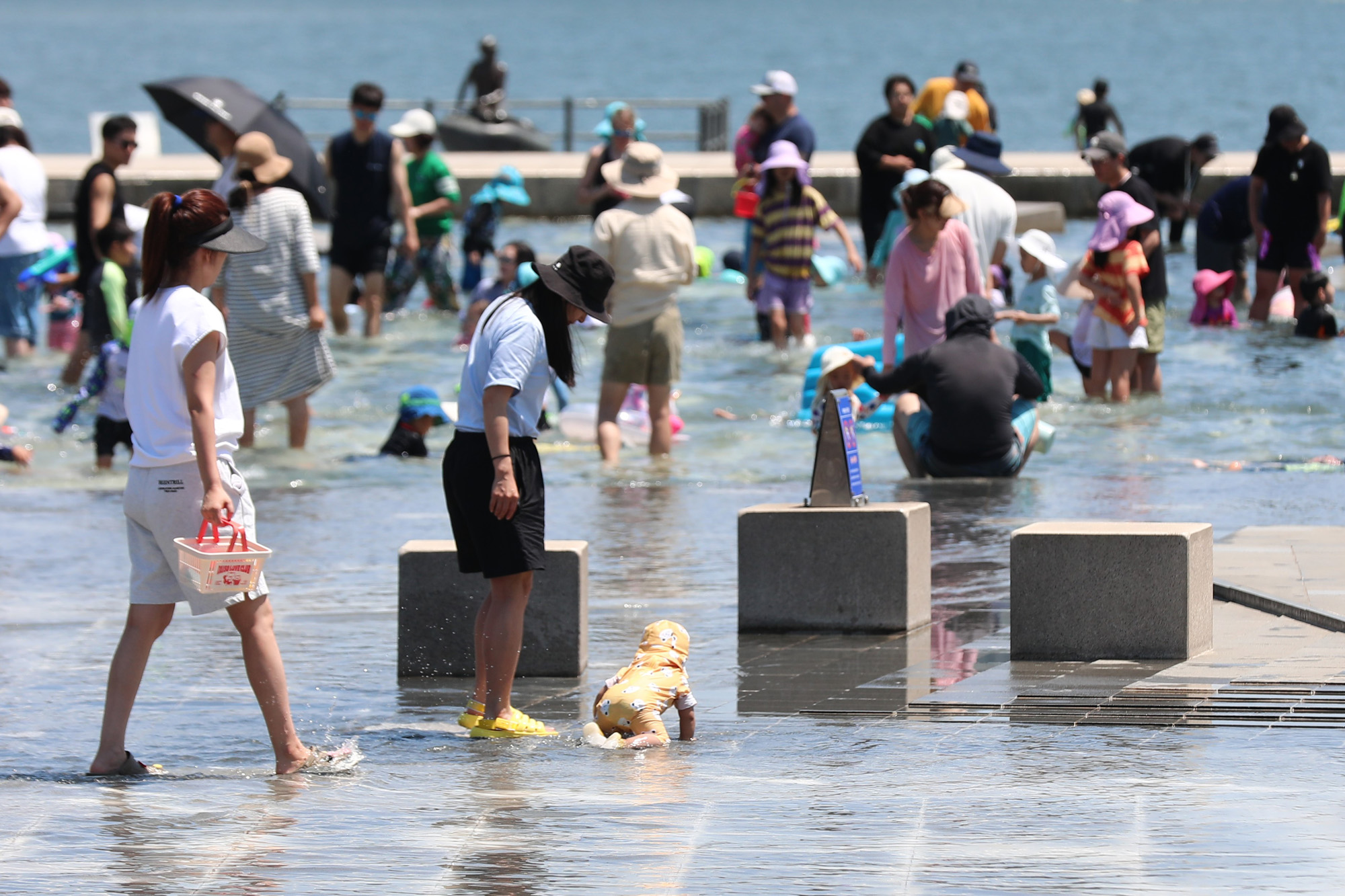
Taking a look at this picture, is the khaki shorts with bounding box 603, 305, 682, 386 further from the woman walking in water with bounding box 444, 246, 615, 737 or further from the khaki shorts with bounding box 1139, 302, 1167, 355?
the woman walking in water with bounding box 444, 246, 615, 737

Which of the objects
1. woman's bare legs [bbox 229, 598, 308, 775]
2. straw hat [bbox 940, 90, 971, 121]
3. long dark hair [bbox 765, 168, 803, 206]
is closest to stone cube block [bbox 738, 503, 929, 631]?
woman's bare legs [bbox 229, 598, 308, 775]

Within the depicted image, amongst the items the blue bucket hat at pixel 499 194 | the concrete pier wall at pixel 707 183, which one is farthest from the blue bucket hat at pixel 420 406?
the concrete pier wall at pixel 707 183

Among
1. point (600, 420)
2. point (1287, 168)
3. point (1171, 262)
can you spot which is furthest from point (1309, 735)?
point (1171, 262)

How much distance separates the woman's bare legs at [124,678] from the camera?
6.19 metres

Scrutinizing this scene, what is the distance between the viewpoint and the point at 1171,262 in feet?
77.5

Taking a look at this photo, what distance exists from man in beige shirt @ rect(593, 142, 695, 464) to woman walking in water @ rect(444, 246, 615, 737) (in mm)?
5340

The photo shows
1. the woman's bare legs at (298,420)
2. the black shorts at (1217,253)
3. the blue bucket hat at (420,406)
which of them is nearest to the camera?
the woman's bare legs at (298,420)

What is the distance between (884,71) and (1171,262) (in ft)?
312

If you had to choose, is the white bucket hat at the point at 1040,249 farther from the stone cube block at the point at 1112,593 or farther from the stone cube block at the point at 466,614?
the stone cube block at the point at 466,614

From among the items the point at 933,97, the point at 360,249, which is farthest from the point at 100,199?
the point at 933,97

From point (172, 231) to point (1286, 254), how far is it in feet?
44.5

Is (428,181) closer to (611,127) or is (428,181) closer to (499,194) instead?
(499,194)

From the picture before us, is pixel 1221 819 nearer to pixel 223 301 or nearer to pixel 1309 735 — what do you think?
pixel 1309 735

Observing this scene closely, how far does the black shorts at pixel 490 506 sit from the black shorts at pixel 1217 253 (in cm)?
1377
